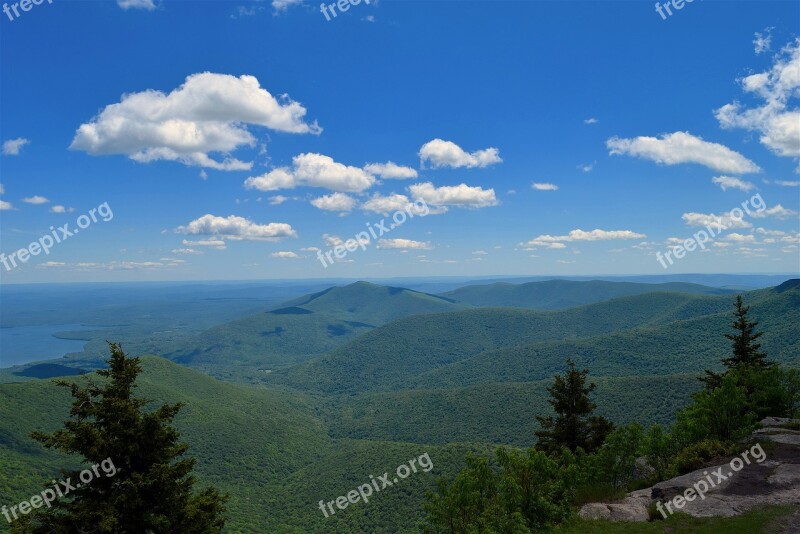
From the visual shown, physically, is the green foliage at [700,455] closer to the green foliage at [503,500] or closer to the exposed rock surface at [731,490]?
the exposed rock surface at [731,490]

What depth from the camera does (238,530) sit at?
413 ft

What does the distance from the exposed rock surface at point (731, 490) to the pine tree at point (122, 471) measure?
2032 cm

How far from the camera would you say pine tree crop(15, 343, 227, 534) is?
55.1 feet

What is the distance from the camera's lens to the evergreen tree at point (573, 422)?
42.7 metres

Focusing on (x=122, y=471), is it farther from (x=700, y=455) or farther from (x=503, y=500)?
(x=700, y=455)

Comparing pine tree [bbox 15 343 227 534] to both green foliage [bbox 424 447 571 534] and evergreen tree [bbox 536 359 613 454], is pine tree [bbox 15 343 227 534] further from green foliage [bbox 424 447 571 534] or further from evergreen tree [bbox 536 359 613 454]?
evergreen tree [bbox 536 359 613 454]

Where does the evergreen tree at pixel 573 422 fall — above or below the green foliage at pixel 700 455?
below

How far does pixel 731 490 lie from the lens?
23.1 m

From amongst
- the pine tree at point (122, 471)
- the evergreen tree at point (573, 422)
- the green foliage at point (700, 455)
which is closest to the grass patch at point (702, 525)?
the green foliage at point (700, 455)

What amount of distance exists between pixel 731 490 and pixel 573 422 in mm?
20351

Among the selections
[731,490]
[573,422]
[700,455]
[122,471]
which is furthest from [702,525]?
[122,471]

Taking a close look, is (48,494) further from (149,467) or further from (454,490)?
(454,490)

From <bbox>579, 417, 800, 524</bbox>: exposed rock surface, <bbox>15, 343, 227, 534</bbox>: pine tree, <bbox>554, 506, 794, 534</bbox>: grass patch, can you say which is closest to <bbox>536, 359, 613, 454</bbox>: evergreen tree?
<bbox>579, 417, 800, 524</bbox>: exposed rock surface

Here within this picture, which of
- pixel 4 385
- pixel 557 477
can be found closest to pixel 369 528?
pixel 557 477
